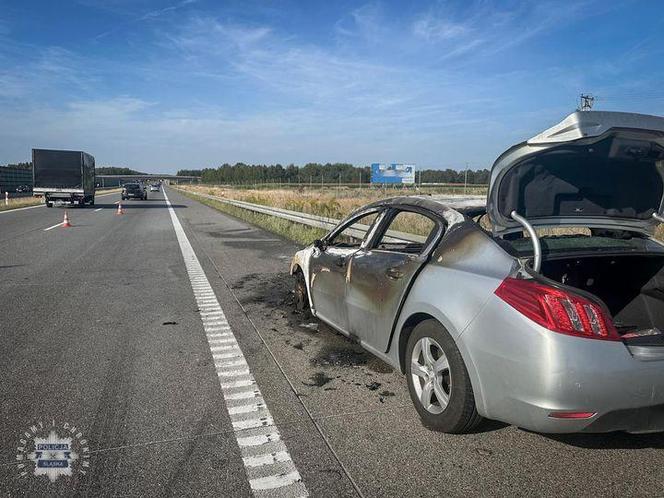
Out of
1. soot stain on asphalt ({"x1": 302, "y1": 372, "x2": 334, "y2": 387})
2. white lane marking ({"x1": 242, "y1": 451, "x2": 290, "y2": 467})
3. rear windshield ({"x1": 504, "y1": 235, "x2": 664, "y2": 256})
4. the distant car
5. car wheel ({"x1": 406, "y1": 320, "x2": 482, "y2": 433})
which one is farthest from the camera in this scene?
the distant car

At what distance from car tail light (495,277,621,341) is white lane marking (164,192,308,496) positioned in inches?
59.0

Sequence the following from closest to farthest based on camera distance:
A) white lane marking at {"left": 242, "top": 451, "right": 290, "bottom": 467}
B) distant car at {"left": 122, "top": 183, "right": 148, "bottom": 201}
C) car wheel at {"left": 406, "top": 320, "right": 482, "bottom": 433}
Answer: white lane marking at {"left": 242, "top": 451, "right": 290, "bottom": 467} → car wheel at {"left": 406, "top": 320, "right": 482, "bottom": 433} → distant car at {"left": 122, "top": 183, "right": 148, "bottom": 201}

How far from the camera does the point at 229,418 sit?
3.36 m

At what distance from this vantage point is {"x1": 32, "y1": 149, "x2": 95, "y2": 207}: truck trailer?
27.8m

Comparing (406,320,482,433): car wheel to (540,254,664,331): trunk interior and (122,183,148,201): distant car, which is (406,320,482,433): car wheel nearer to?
(540,254,664,331): trunk interior

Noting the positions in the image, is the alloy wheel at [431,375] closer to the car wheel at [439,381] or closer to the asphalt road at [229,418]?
the car wheel at [439,381]

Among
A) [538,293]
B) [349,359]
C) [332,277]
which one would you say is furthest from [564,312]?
[332,277]

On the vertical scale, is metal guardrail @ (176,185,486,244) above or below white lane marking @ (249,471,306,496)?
above

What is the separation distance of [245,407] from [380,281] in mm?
1349

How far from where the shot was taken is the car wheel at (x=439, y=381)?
2.94m

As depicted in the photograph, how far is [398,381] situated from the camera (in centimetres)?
403

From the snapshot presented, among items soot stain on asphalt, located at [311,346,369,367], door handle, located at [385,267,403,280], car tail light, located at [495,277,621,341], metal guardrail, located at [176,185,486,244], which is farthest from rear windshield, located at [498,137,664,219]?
soot stain on asphalt, located at [311,346,369,367]

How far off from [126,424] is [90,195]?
3199 cm

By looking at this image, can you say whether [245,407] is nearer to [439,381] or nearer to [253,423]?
[253,423]
